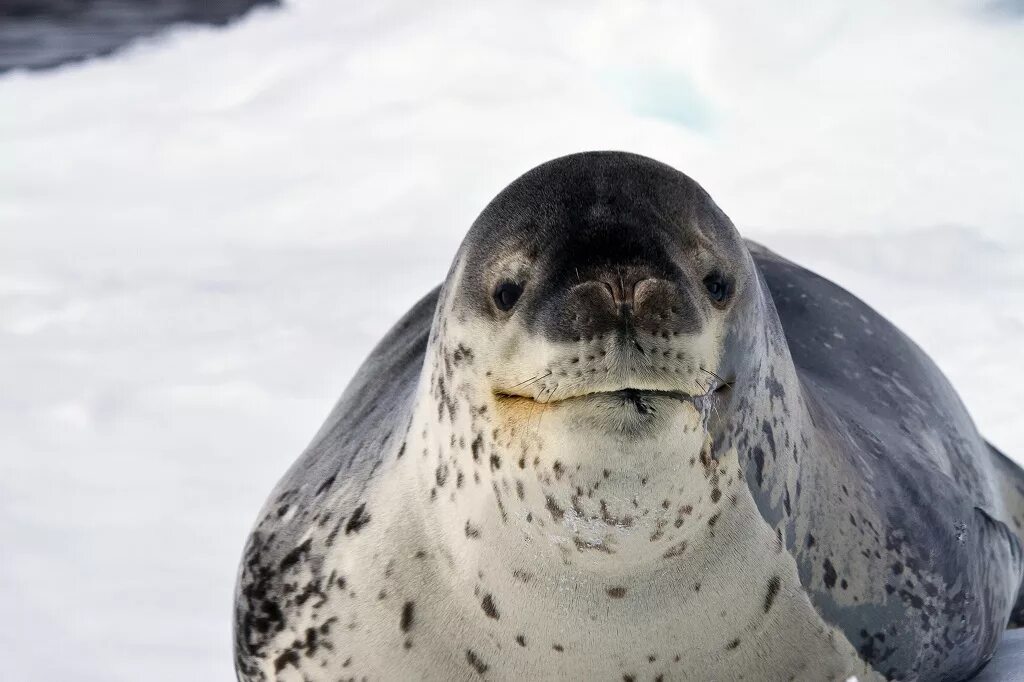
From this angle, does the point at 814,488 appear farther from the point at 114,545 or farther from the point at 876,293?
the point at 876,293

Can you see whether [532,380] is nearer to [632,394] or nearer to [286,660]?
[632,394]

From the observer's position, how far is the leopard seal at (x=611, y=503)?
5.00 ft

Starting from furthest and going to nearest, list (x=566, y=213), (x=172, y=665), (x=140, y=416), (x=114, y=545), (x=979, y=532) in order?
(x=140, y=416) → (x=114, y=545) → (x=172, y=665) → (x=979, y=532) → (x=566, y=213)

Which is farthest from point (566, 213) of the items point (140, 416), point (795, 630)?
point (140, 416)

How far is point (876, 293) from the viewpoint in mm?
6004

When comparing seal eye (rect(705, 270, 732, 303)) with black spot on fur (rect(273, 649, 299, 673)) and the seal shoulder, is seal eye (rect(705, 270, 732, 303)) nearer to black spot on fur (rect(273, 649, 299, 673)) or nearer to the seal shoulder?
the seal shoulder

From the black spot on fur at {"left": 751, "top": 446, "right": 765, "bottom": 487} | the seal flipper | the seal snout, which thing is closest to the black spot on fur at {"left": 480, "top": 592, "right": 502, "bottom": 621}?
the black spot on fur at {"left": 751, "top": 446, "right": 765, "bottom": 487}

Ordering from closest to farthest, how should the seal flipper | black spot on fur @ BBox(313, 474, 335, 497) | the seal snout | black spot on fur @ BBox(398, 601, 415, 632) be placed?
the seal snout, black spot on fur @ BBox(398, 601, 415, 632), black spot on fur @ BBox(313, 474, 335, 497), the seal flipper

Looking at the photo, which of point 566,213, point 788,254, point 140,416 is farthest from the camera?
point 788,254

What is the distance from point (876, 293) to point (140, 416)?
321cm

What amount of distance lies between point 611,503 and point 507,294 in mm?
283

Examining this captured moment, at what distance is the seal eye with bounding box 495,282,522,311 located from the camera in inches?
64.1

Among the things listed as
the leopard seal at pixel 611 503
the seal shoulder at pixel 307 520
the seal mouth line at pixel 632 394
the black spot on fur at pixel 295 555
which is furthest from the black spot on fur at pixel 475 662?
the seal mouth line at pixel 632 394

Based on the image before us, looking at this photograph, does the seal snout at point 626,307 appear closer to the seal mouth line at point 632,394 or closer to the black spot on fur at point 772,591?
the seal mouth line at point 632,394
